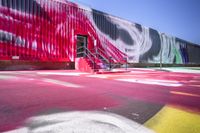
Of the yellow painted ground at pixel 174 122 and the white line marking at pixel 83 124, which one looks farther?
the yellow painted ground at pixel 174 122

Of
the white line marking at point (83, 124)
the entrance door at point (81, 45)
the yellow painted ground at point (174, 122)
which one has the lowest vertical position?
the yellow painted ground at point (174, 122)

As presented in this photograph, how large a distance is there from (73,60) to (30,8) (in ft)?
12.9

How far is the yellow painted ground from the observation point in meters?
2.11

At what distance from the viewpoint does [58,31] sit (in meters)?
11.8

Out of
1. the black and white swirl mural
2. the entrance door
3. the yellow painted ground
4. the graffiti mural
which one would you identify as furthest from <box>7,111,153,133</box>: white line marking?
the black and white swirl mural

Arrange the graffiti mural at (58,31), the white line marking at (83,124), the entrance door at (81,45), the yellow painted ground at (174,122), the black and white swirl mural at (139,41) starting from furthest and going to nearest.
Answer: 1. the black and white swirl mural at (139,41)
2. the entrance door at (81,45)
3. the graffiti mural at (58,31)
4. the yellow painted ground at (174,122)
5. the white line marking at (83,124)

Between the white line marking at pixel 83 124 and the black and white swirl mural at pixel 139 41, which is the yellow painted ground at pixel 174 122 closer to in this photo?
the white line marking at pixel 83 124

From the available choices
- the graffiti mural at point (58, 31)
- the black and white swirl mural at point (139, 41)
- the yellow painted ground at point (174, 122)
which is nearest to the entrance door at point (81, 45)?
the graffiti mural at point (58, 31)

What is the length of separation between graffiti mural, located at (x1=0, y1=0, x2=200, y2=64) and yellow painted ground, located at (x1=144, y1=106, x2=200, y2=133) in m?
8.56

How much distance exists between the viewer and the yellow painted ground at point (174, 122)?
6.92ft

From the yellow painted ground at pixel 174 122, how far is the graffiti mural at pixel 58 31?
8.56 meters

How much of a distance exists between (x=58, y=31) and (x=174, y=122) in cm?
1038

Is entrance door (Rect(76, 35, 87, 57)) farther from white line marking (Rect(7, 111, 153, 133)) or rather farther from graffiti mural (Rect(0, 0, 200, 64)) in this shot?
white line marking (Rect(7, 111, 153, 133))

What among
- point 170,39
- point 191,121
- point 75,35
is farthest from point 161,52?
point 191,121
